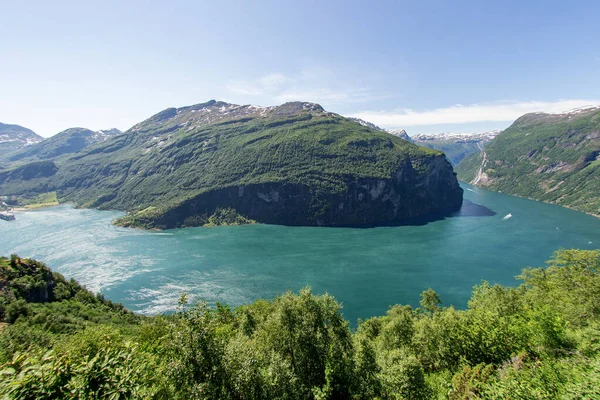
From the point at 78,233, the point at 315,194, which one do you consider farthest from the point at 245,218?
the point at 78,233

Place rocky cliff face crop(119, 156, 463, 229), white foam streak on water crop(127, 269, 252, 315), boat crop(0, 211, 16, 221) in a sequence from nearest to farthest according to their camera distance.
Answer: white foam streak on water crop(127, 269, 252, 315), rocky cliff face crop(119, 156, 463, 229), boat crop(0, 211, 16, 221)

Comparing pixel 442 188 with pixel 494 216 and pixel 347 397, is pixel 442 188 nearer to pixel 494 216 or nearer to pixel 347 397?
pixel 494 216

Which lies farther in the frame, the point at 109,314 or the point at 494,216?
the point at 494,216

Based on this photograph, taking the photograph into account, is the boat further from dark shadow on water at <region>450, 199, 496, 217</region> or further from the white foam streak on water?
dark shadow on water at <region>450, 199, 496, 217</region>

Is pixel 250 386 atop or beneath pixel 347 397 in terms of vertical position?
atop

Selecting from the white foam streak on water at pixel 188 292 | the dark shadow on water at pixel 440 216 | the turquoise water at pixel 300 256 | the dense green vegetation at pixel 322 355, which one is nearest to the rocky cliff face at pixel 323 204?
the dark shadow on water at pixel 440 216

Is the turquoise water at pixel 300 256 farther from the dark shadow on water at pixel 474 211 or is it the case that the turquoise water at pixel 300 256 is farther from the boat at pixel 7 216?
the boat at pixel 7 216

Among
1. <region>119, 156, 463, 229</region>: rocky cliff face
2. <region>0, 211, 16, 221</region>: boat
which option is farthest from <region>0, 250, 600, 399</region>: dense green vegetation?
<region>0, 211, 16, 221</region>: boat
